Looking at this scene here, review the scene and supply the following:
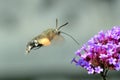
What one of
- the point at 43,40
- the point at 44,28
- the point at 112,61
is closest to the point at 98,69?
the point at 112,61

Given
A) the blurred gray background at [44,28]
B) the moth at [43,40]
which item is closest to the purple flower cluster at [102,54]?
the moth at [43,40]

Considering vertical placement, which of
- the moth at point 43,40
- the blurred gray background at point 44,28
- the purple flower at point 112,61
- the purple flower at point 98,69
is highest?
the blurred gray background at point 44,28

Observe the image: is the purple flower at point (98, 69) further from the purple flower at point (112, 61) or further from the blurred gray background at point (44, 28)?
the blurred gray background at point (44, 28)

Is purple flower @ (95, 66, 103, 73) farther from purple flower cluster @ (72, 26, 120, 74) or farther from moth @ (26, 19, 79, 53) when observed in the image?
moth @ (26, 19, 79, 53)

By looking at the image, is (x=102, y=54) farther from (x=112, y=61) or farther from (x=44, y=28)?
(x=44, y=28)

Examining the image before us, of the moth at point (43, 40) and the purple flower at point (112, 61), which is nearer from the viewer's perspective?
the purple flower at point (112, 61)

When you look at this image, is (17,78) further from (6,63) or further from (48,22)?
(48,22)
